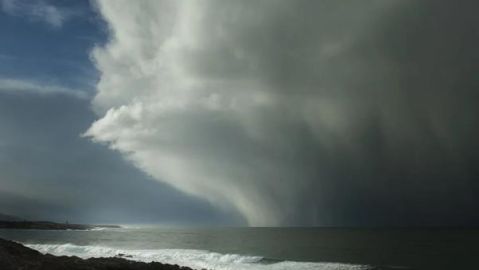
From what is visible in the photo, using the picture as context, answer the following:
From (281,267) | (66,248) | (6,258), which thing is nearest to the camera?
(6,258)

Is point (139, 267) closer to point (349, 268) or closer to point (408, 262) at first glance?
point (349, 268)

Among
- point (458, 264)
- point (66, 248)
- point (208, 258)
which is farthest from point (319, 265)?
point (66, 248)

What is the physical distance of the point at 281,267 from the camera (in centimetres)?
4566

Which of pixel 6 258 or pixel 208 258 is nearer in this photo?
pixel 6 258

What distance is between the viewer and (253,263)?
4875cm

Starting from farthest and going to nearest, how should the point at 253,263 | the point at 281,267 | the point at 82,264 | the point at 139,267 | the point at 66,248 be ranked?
1. the point at 66,248
2. the point at 253,263
3. the point at 281,267
4. the point at 139,267
5. the point at 82,264

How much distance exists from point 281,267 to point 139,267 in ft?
64.4

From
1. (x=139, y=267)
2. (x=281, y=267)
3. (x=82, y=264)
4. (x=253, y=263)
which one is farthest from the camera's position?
(x=253, y=263)

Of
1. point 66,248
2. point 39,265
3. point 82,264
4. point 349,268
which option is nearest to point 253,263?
point 349,268

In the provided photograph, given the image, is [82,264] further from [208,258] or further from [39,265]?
[208,258]

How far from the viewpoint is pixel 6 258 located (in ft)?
85.1

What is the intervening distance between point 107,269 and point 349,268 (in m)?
27.1

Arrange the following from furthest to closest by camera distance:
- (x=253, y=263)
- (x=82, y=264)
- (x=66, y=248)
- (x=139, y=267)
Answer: (x=66, y=248) → (x=253, y=263) → (x=139, y=267) → (x=82, y=264)

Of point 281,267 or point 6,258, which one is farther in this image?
point 281,267
